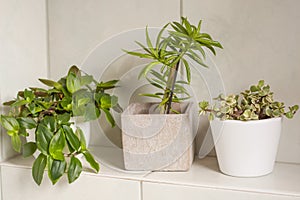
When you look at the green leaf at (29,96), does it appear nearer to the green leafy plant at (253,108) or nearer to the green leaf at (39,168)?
the green leaf at (39,168)

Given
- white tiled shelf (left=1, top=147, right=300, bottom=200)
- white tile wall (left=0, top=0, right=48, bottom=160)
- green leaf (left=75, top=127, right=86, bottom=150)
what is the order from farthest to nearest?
white tile wall (left=0, top=0, right=48, bottom=160) → green leaf (left=75, top=127, right=86, bottom=150) → white tiled shelf (left=1, top=147, right=300, bottom=200)

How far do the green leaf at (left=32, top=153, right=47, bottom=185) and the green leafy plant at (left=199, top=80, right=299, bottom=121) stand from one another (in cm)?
35

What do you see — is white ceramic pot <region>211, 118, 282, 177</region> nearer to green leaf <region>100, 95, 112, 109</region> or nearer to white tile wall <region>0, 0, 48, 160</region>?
green leaf <region>100, 95, 112, 109</region>

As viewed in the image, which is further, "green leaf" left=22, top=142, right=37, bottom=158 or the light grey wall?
the light grey wall

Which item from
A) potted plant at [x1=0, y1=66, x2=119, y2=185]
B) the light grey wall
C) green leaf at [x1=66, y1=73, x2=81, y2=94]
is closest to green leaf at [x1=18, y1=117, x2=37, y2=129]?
potted plant at [x1=0, y1=66, x2=119, y2=185]

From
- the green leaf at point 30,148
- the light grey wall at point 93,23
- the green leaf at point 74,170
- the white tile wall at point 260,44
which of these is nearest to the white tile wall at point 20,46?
the light grey wall at point 93,23

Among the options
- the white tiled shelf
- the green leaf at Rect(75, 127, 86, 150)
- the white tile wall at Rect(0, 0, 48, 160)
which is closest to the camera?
the white tiled shelf

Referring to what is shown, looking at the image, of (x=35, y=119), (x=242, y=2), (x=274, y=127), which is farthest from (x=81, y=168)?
(x=242, y=2)

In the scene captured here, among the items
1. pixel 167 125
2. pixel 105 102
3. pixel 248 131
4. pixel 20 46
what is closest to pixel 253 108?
pixel 248 131

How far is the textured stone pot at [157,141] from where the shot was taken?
0.90 metres

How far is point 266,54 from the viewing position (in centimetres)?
98

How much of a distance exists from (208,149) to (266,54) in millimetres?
265

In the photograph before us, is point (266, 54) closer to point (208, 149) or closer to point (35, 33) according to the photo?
point (208, 149)

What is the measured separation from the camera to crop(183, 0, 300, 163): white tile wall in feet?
3.14
